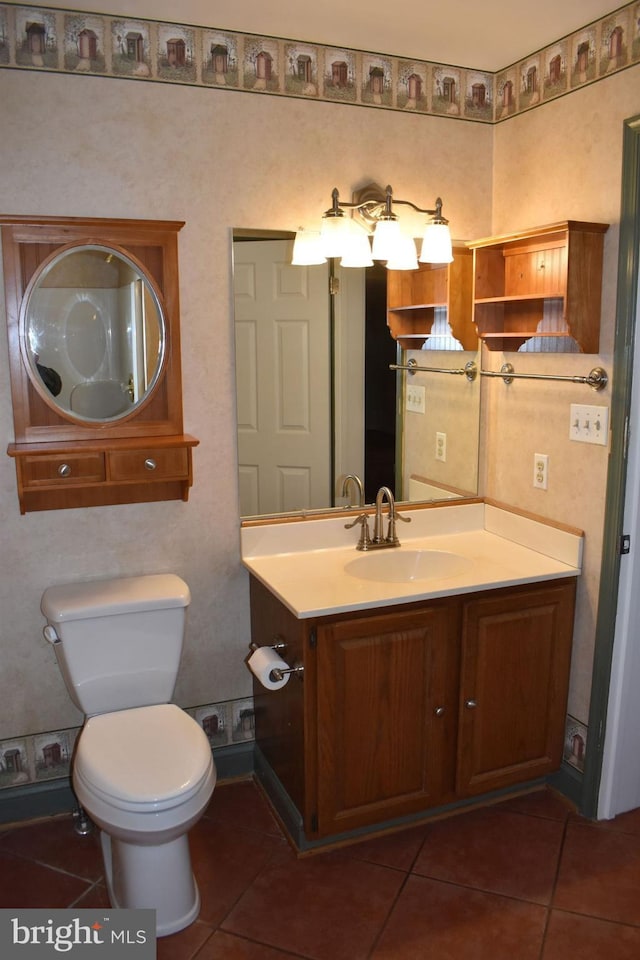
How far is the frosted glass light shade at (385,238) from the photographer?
2.46 m

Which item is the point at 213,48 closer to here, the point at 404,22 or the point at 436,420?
the point at 404,22

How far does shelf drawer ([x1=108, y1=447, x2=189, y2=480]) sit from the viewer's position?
90.7 inches

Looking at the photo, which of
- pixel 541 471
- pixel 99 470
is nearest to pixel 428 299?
pixel 541 471

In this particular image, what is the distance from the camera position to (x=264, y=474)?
2.61 meters

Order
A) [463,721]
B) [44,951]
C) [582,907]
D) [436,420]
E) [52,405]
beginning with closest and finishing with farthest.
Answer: [44,951]
[582,907]
[52,405]
[463,721]
[436,420]

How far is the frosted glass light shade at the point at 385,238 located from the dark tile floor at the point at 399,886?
185cm

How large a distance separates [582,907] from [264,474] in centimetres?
158

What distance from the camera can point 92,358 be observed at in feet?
7.65

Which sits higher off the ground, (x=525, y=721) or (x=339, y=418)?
(x=339, y=418)

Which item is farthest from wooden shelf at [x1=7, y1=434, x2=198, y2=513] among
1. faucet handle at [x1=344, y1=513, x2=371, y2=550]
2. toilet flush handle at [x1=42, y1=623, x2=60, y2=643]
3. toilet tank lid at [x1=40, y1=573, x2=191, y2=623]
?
faucet handle at [x1=344, y1=513, x2=371, y2=550]

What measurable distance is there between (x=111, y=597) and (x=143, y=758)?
0.50 metres

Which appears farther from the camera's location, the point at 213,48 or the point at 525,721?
the point at 525,721

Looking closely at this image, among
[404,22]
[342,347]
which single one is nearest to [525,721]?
[342,347]

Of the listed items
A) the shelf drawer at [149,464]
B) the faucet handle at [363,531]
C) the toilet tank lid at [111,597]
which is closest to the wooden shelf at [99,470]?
the shelf drawer at [149,464]
